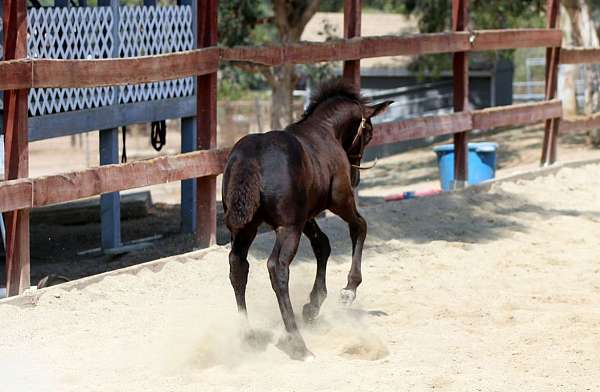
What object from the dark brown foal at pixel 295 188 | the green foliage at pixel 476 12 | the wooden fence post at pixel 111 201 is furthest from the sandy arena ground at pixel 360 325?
the green foliage at pixel 476 12

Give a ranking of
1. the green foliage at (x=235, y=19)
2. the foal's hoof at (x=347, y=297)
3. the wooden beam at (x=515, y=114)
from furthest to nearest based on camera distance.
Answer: the green foliage at (x=235, y=19), the wooden beam at (x=515, y=114), the foal's hoof at (x=347, y=297)

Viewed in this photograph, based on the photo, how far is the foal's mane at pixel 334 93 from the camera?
268 inches

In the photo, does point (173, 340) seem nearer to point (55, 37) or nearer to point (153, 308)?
point (153, 308)

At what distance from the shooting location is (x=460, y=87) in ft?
38.2

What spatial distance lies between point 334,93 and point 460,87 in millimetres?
5076

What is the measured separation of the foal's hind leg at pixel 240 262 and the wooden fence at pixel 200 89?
5.28ft

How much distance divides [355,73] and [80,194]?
150 inches

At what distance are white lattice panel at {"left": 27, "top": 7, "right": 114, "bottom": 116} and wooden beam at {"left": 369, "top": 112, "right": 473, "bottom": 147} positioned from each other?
273 cm

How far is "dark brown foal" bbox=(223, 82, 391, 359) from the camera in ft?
18.4

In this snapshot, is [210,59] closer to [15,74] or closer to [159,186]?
[15,74]

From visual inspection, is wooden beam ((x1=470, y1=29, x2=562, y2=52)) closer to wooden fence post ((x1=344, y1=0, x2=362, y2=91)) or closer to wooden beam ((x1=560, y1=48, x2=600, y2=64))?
wooden beam ((x1=560, y1=48, x2=600, y2=64))

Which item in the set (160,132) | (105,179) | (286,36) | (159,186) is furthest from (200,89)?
(286,36)

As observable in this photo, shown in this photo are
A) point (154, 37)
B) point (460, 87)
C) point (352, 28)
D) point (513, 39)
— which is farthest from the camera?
point (513, 39)

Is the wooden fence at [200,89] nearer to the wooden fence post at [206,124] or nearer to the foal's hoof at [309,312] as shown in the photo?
the wooden fence post at [206,124]
